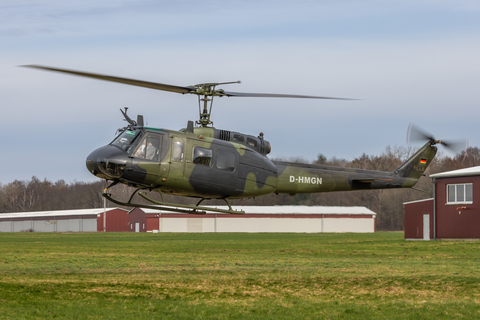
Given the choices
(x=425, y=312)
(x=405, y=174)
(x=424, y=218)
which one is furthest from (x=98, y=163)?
(x=424, y=218)

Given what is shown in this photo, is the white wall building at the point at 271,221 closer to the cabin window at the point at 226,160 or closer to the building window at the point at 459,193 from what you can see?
the building window at the point at 459,193

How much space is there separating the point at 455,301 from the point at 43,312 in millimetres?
10186

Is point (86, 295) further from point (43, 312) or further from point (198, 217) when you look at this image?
point (198, 217)

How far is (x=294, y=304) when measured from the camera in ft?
51.5

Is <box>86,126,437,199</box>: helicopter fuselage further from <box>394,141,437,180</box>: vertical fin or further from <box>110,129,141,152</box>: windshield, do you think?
<box>394,141,437,180</box>: vertical fin

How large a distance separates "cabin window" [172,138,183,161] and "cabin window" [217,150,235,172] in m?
1.43

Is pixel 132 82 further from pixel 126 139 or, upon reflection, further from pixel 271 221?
pixel 271 221

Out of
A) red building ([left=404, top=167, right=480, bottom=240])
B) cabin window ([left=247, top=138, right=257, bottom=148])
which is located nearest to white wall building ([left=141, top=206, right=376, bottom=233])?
red building ([left=404, top=167, right=480, bottom=240])

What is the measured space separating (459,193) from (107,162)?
A: 102ft

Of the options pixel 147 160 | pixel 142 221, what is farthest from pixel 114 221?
pixel 147 160

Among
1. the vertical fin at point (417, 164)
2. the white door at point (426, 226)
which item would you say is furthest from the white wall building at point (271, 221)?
the vertical fin at point (417, 164)

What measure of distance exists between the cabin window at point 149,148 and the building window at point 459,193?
28840 mm

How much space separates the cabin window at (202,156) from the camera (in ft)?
70.6

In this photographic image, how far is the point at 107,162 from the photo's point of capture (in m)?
20.1
